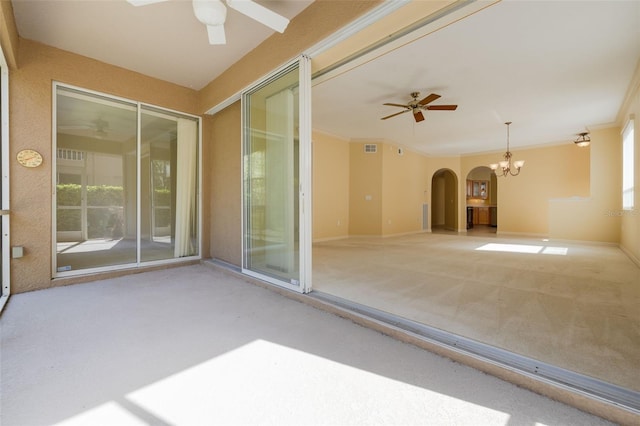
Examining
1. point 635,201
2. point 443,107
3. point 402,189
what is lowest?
point 635,201

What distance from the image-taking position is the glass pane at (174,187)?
4.45 metres

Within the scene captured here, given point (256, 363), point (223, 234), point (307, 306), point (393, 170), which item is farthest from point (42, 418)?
point (393, 170)

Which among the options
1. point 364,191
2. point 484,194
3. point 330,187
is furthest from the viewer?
point 484,194

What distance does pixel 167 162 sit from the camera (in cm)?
455

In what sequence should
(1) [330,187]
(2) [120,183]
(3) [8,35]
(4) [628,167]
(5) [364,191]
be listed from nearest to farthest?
(3) [8,35] < (2) [120,183] < (4) [628,167] < (1) [330,187] < (5) [364,191]

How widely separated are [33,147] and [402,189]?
8318mm

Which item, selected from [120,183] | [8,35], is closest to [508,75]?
[8,35]

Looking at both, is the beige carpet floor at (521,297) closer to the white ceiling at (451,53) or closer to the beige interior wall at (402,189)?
the white ceiling at (451,53)

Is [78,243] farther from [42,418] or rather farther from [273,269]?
[42,418]

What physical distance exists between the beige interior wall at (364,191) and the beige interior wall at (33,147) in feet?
20.3

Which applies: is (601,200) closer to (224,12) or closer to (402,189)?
(402,189)

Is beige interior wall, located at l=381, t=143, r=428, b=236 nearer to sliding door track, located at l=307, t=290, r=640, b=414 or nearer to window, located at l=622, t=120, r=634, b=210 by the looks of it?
window, located at l=622, t=120, r=634, b=210

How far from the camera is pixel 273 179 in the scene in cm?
329

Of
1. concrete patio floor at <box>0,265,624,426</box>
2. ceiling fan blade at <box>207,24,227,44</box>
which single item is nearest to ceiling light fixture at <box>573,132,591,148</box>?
concrete patio floor at <box>0,265,624,426</box>
